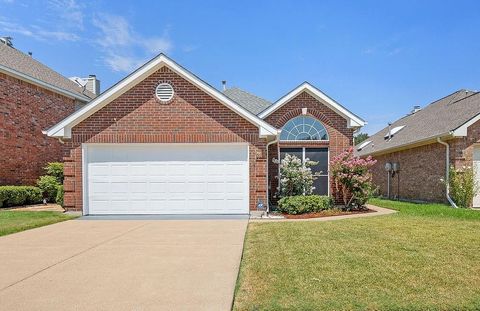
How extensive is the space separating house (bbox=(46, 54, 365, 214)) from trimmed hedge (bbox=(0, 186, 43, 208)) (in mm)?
4482

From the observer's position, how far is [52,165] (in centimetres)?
1747

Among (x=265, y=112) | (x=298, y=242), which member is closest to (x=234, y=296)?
(x=298, y=242)

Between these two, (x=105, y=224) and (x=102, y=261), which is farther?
(x=105, y=224)

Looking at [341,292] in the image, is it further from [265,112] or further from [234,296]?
[265,112]

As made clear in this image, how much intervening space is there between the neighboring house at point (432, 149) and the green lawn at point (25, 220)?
14193 millimetres

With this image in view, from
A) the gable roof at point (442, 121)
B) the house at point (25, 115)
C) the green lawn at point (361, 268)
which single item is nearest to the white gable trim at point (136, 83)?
the green lawn at point (361, 268)

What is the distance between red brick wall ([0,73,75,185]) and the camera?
16000mm

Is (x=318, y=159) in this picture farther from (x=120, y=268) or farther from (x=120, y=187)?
(x=120, y=268)

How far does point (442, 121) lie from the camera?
1708 centimetres

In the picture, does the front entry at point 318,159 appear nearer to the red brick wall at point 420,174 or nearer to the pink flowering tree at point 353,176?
the pink flowering tree at point 353,176

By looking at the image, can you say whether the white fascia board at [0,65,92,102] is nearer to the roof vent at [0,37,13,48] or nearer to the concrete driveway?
the roof vent at [0,37,13,48]

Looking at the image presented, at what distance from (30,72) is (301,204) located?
14.5 metres

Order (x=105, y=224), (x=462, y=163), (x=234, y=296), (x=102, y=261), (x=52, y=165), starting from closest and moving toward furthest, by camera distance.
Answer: (x=234, y=296)
(x=102, y=261)
(x=105, y=224)
(x=462, y=163)
(x=52, y=165)

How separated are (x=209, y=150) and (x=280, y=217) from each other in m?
3.23
